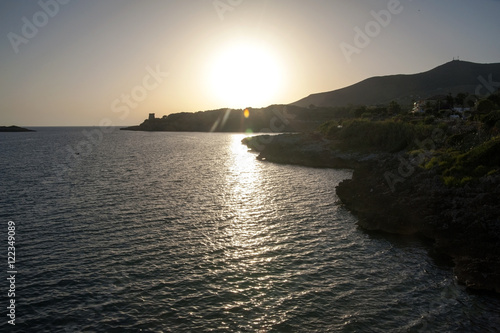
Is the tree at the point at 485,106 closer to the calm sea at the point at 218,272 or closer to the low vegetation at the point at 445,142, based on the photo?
the low vegetation at the point at 445,142

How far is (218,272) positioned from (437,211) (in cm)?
1794

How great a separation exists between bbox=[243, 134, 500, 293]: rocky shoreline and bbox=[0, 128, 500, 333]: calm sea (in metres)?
1.16

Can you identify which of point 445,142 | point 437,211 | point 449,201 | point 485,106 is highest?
point 485,106

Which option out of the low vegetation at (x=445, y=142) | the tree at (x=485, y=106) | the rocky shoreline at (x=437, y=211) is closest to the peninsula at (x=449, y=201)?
Answer: the rocky shoreline at (x=437, y=211)

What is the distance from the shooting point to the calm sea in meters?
15.1

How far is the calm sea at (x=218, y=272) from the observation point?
15133 millimetres

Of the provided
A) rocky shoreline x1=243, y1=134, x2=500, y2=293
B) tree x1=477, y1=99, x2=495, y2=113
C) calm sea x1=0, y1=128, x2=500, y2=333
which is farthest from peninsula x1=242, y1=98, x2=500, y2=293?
tree x1=477, y1=99, x2=495, y2=113

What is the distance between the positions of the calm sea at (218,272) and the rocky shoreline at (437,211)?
1163 millimetres

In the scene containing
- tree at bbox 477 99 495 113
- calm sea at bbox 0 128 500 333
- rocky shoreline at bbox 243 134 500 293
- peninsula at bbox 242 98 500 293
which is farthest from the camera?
tree at bbox 477 99 495 113

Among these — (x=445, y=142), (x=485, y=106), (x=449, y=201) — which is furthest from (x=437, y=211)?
(x=485, y=106)

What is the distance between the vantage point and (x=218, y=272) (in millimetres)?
19844

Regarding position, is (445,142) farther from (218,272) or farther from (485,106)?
(218,272)

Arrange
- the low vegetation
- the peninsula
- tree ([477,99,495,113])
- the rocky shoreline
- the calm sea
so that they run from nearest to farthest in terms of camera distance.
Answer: the calm sea, the rocky shoreline, the peninsula, the low vegetation, tree ([477,99,495,113])

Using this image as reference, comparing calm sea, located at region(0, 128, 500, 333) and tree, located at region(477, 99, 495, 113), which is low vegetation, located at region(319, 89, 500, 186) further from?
calm sea, located at region(0, 128, 500, 333)
